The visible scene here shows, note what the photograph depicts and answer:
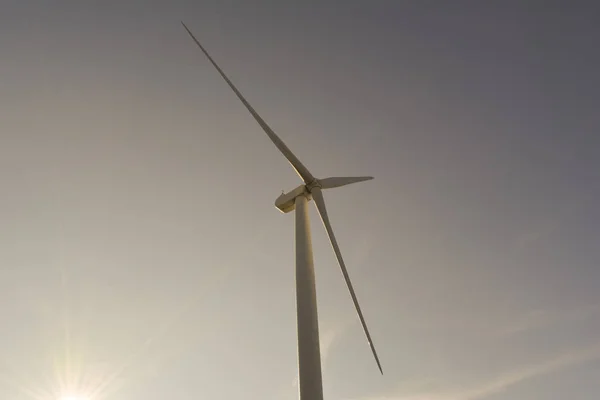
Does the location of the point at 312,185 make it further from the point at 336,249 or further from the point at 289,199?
the point at 336,249

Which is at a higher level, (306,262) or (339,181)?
(339,181)

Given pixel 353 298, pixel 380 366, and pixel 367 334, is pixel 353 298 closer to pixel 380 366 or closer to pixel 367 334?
pixel 367 334

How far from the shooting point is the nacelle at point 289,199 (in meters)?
33.9

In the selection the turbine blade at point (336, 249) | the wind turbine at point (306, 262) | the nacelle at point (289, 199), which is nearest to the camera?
the wind turbine at point (306, 262)

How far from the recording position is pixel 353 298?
30.6 m

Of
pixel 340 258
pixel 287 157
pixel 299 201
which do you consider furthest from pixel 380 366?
pixel 287 157

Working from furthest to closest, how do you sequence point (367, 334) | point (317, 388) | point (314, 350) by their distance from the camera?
point (367, 334), point (314, 350), point (317, 388)

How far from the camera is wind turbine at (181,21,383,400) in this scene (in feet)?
71.9

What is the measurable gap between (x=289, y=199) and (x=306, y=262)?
858 cm

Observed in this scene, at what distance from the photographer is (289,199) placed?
1347 inches

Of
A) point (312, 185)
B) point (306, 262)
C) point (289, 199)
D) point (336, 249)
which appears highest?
point (312, 185)

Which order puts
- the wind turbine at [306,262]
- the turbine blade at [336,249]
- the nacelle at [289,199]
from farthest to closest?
the nacelle at [289,199], the turbine blade at [336,249], the wind turbine at [306,262]

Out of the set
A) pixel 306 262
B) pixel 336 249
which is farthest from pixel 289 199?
pixel 306 262

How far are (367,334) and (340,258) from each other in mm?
5646
